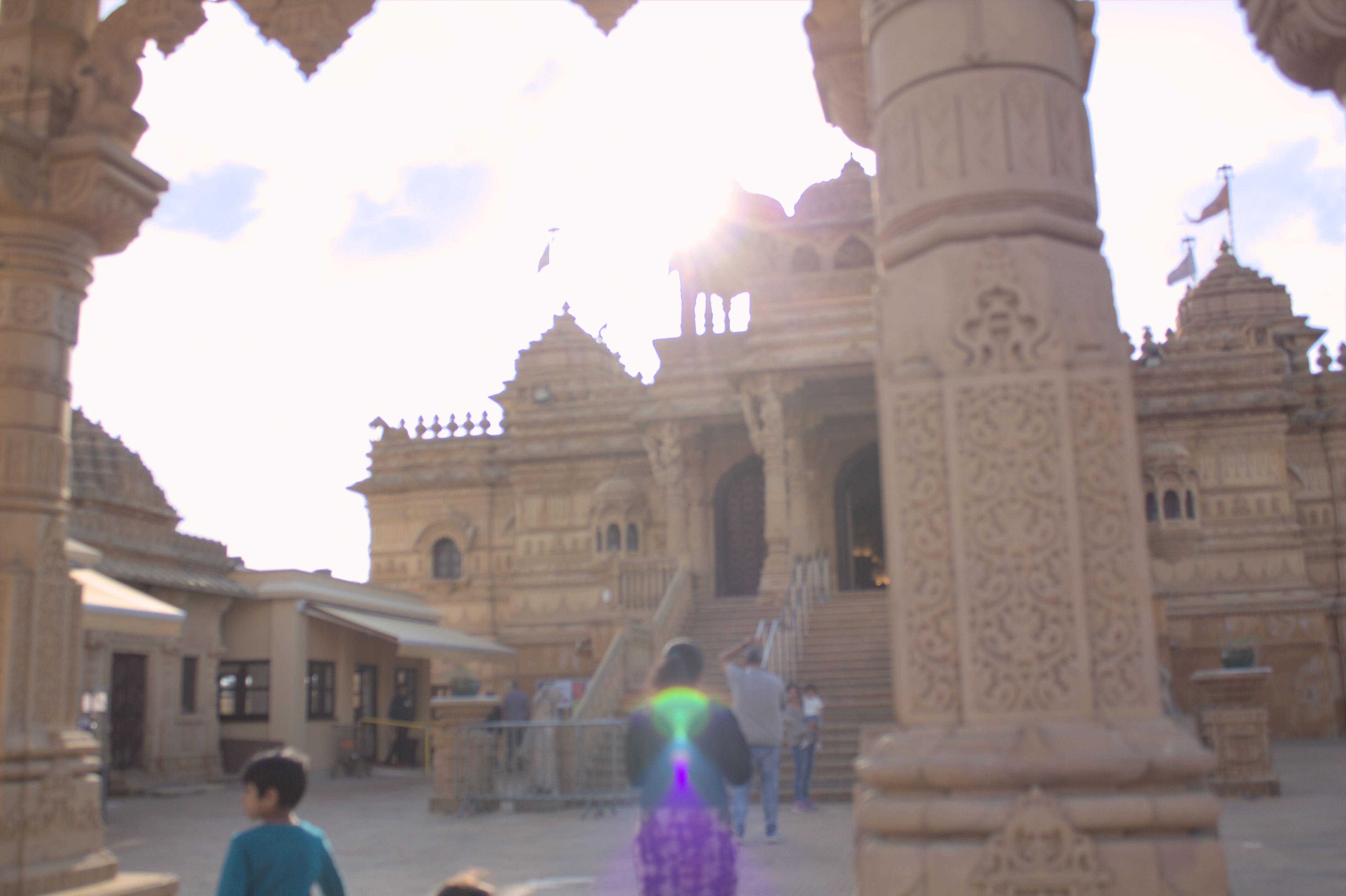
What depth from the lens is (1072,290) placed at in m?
4.07

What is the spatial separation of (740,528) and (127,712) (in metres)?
12.5

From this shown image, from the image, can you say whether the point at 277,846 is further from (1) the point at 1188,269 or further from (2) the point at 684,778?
(1) the point at 1188,269

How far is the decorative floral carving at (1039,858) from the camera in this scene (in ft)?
11.7

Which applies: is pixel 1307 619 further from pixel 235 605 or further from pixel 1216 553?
pixel 235 605

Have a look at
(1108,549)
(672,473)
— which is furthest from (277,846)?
(672,473)

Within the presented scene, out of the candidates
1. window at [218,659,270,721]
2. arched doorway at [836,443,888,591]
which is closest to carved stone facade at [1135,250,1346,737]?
arched doorway at [836,443,888,591]


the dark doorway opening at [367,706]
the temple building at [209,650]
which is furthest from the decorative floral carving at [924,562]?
the dark doorway opening at [367,706]

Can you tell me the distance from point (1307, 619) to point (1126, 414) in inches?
889

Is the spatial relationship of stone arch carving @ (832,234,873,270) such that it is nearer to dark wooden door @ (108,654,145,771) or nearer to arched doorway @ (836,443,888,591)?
arched doorway @ (836,443,888,591)

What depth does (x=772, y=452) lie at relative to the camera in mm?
22375

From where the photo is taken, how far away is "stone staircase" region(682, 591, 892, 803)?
14.4 meters

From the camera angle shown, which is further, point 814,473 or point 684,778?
point 814,473

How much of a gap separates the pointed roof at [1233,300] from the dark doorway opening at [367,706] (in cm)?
2293

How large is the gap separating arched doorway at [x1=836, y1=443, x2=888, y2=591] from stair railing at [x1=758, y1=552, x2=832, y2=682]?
4.32 ft
